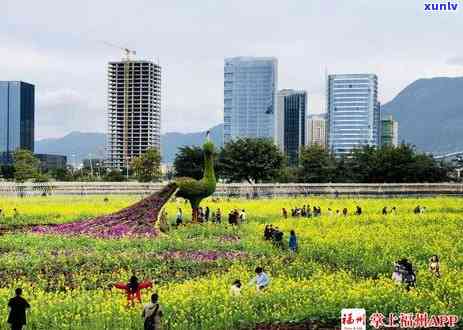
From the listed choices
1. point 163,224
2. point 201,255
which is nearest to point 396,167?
point 163,224

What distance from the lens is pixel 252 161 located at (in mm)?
75062

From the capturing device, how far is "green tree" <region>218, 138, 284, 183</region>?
2960 inches

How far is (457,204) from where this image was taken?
44344mm

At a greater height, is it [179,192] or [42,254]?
[179,192]

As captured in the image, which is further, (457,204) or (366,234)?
(457,204)

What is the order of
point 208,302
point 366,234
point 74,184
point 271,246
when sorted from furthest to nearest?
1. point 74,184
2. point 366,234
3. point 271,246
4. point 208,302

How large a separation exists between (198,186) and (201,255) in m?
10.3

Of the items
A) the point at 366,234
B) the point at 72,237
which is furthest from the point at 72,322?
the point at 366,234

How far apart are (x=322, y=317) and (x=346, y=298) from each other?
44.8 inches

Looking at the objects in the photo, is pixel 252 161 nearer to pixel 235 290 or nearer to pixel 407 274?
pixel 407 274

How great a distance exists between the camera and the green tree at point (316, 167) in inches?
3100

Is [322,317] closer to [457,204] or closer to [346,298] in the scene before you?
[346,298]

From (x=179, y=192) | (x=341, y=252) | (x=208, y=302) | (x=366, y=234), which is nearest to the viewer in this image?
(x=208, y=302)

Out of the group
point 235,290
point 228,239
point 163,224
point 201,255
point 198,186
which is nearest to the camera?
point 235,290
